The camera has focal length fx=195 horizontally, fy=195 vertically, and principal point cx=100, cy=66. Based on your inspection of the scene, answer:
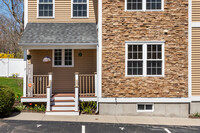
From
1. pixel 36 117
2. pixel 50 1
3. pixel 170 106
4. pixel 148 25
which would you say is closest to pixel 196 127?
pixel 170 106

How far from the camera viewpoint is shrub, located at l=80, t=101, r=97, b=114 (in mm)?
9352

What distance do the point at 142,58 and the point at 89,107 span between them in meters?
3.46

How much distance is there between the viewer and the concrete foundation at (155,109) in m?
9.26

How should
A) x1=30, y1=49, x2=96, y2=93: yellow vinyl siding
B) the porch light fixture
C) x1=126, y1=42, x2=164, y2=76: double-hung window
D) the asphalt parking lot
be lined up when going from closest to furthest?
the asphalt parking lot < x1=126, y1=42, x2=164, y2=76: double-hung window < the porch light fixture < x1=30, y1=49, x2=96, y2=93: yellow vinyl siding

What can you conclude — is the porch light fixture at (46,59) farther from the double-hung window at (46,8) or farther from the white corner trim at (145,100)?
the white corner trim at (145,100)

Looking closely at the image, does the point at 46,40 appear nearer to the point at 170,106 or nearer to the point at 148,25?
the point at 148,25

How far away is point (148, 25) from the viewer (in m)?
9.25

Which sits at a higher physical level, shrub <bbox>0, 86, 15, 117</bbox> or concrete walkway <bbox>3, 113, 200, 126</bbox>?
shrub <bbox>0, 86, 15, 117</bbox>

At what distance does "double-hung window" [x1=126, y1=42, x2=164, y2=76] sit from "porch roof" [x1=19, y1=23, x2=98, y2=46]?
72.1 inches

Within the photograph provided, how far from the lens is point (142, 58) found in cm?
919

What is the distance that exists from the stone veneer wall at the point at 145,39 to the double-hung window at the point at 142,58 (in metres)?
0.23

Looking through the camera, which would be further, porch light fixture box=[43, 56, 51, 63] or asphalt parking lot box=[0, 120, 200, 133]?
porch light fixture box=[43, 56, 51, 63]

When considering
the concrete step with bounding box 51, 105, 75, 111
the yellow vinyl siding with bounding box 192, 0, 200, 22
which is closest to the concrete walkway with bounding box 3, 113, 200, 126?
the concrete step with bounding box 51, 105, 75, 111

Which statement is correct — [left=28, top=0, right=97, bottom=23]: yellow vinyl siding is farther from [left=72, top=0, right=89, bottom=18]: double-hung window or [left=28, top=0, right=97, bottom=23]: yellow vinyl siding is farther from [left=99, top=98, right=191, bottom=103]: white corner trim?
[left=99, top=98, right=191, bottom=103]: white corner trim
